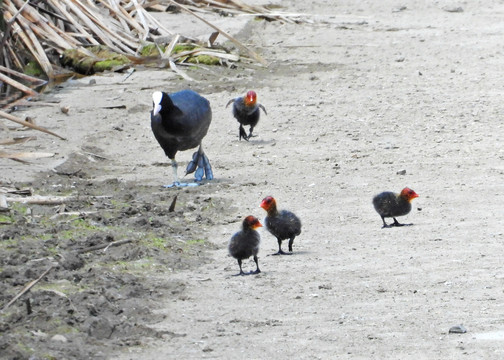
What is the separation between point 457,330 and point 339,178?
5074 millimetres

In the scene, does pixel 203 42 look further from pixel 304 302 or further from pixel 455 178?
pixel 304 302

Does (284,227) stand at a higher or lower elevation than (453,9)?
lower

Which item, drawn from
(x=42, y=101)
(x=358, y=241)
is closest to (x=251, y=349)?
(x=358, y=241)

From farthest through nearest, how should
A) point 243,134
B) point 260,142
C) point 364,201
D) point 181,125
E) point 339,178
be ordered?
point 243,134 → point 260,142 → point 181,125 → point 339,178 → point 364,201

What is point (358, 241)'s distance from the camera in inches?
339

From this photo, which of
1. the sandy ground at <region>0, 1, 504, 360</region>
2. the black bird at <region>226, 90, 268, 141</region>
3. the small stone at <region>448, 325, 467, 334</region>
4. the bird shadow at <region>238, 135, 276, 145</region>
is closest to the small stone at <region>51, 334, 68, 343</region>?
the sandy ground at <region>0, 1, 504, 360</region>

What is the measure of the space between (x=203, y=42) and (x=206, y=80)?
6.68ft

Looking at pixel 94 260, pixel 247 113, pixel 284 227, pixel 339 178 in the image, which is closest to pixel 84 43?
pixel 247 113

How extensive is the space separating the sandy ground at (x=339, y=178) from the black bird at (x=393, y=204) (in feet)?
0.55

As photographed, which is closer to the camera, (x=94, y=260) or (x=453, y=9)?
(x=94, y=260)

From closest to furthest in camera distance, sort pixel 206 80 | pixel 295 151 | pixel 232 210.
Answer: pixel 232 210 < pixel 295 151 < pixel 206 80

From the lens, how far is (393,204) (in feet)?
29.4

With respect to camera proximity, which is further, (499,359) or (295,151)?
(295,151)

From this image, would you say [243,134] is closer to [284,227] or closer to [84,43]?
[284,227]
